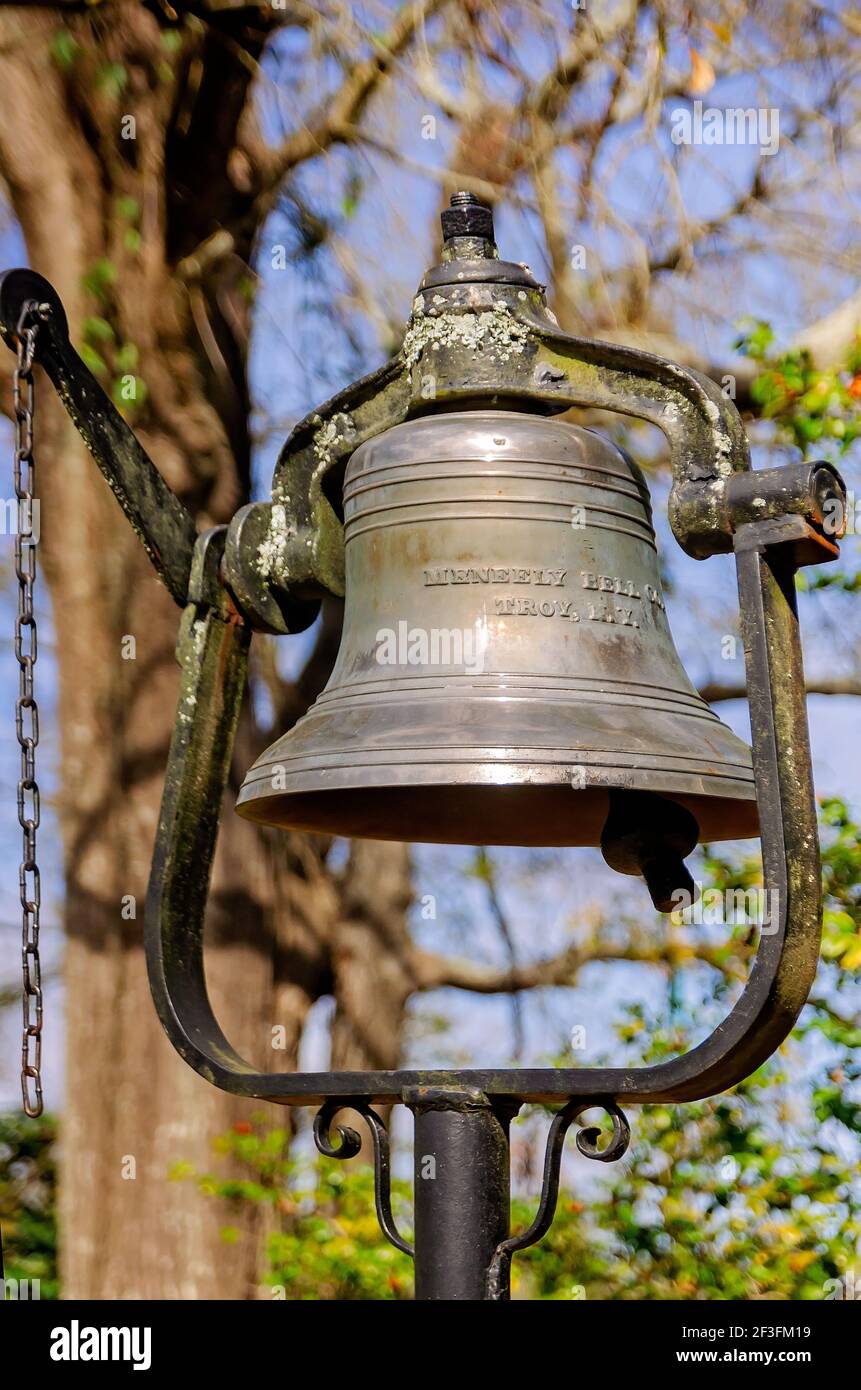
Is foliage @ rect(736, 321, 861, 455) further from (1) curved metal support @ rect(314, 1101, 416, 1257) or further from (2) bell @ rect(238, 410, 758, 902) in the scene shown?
(1) curved metal support @ rect(314, 1101, 416, 1257)

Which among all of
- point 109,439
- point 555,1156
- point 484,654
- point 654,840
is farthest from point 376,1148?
point 109,439

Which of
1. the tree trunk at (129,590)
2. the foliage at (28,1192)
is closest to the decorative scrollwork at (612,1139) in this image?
the tree trunk at (129,590)

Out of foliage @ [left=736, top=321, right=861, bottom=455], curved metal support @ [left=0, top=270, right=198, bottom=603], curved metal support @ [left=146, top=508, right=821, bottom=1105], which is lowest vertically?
curved metal support @ [left=146, top=508, right=821, bottom=1105]

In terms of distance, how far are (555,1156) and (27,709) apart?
99 centimetres

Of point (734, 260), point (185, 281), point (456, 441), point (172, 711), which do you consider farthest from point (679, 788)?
point (734, 260)

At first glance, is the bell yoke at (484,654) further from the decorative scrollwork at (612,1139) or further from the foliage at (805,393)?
the foliage at (805,393)

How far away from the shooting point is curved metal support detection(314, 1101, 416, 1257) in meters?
2.54

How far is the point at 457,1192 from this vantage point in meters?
2.44

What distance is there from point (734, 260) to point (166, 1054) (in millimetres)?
3452

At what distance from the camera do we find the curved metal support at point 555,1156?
238 cm

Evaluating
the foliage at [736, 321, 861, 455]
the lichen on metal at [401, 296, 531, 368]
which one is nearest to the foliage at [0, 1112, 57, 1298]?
the foliage at [736, 321, 861, 455]

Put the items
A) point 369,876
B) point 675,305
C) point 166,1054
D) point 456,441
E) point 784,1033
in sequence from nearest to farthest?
point 784,1033, point 456,441, point 166,1054, point 675,305, point 369,876

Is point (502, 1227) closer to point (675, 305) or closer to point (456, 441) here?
point (456, 441)

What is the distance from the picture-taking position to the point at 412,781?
242 centimetres
